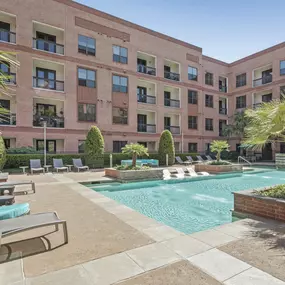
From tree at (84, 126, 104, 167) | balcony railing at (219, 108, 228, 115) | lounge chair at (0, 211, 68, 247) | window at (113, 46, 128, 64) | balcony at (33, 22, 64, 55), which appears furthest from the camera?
balcony railing at (219, 108, 228, 115)

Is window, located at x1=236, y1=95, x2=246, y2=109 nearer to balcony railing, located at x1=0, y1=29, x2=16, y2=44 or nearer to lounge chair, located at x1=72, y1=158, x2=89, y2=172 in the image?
lounge chair, located at x1=72, y1=158, x2=89, y2=172

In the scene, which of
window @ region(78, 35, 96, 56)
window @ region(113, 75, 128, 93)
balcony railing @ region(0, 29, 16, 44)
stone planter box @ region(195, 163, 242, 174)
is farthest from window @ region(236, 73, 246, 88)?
balcony railing @ region(0, 29, 16, 44)

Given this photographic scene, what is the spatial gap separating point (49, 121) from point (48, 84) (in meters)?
3.48

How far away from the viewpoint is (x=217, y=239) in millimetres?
3908

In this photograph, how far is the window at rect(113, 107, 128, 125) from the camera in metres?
23.1

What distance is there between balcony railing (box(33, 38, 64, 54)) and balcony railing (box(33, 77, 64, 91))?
287 cm

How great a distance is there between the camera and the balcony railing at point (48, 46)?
1934 cm

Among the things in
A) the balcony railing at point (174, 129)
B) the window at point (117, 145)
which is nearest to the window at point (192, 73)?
the balcony railing at point (174, 129)

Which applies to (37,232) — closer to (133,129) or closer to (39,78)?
(39,78)

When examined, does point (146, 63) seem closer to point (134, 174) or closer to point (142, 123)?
point (142, 123)

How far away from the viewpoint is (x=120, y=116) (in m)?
23.4

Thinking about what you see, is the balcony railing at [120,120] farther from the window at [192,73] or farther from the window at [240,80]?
the window at [240,80]

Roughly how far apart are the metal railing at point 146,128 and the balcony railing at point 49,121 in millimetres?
8713

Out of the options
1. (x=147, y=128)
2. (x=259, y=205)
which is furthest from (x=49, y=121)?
(x=259, y=205)
